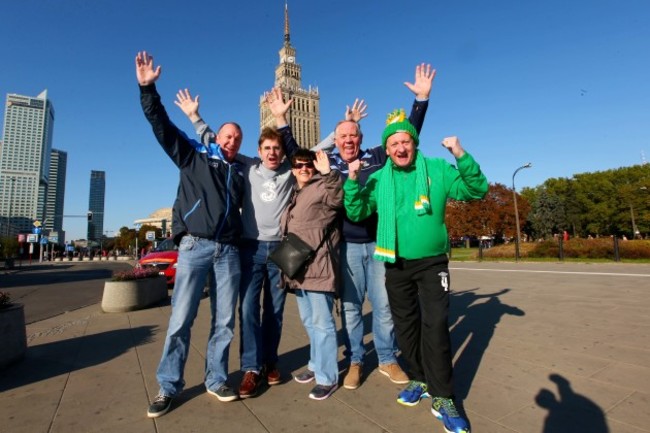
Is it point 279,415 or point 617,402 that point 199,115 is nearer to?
point 279,415

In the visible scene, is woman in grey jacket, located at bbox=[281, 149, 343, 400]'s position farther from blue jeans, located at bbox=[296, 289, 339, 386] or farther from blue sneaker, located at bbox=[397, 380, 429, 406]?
blue sneaker, located at bbox=[397, 380, 429, 406]

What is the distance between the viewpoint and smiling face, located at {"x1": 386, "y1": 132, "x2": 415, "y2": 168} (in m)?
2.86

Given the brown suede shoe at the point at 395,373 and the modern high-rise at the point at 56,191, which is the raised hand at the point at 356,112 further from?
the modern high-rise at the point at 56,191

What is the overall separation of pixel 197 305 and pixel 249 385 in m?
0.76

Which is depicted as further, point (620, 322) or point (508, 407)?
point (620, 322)

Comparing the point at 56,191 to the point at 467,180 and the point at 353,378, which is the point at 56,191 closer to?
the point at 353,378

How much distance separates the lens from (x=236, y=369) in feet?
11.7

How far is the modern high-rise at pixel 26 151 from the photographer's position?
75.6 meters

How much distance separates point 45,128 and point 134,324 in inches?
3858

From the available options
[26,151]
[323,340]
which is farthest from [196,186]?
[26,151]

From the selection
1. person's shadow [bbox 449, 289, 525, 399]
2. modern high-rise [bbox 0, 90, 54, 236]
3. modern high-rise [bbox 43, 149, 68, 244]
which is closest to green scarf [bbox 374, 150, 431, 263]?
person's shadow [bbox 449, 289, 525, 399]

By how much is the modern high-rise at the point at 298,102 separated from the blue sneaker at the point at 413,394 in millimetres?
83425

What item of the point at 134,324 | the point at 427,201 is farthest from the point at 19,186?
the point at 427,201

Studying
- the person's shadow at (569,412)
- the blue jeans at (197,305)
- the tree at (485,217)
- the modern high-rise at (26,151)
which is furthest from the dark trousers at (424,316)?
the modern high-rise at (26,151)
